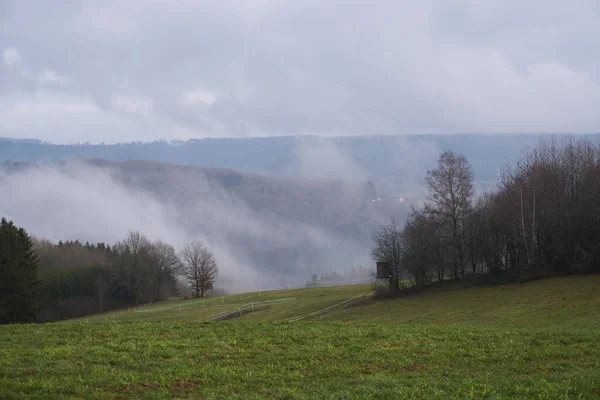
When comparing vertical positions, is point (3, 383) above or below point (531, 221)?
below

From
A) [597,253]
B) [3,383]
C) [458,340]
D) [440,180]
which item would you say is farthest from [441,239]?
[3,383]

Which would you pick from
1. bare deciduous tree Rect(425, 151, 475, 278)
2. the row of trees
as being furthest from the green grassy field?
bare deciduous tree Rect(425, 151, 475, 278)

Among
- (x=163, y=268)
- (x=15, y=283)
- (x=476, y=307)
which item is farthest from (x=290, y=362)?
(x=163, y=268)

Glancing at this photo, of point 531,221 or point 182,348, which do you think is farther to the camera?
point 531,221

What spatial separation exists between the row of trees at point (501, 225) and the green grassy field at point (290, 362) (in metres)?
35.1

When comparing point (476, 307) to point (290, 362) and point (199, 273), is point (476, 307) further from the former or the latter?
point (199, 273)

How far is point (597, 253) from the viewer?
47812 millimetres

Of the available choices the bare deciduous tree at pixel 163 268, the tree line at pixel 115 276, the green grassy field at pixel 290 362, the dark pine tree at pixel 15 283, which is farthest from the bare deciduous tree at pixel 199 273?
the green grassy field at pixel 290 362

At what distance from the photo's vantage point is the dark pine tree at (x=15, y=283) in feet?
170

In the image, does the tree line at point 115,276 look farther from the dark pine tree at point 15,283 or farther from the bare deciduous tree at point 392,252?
the bare deciduous tree at point 392,252

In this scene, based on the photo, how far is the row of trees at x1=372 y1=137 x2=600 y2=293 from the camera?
2009 inches

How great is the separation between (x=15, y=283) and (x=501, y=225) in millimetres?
44707

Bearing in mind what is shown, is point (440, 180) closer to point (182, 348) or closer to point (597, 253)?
point (597, 253)

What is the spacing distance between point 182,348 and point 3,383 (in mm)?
5008
